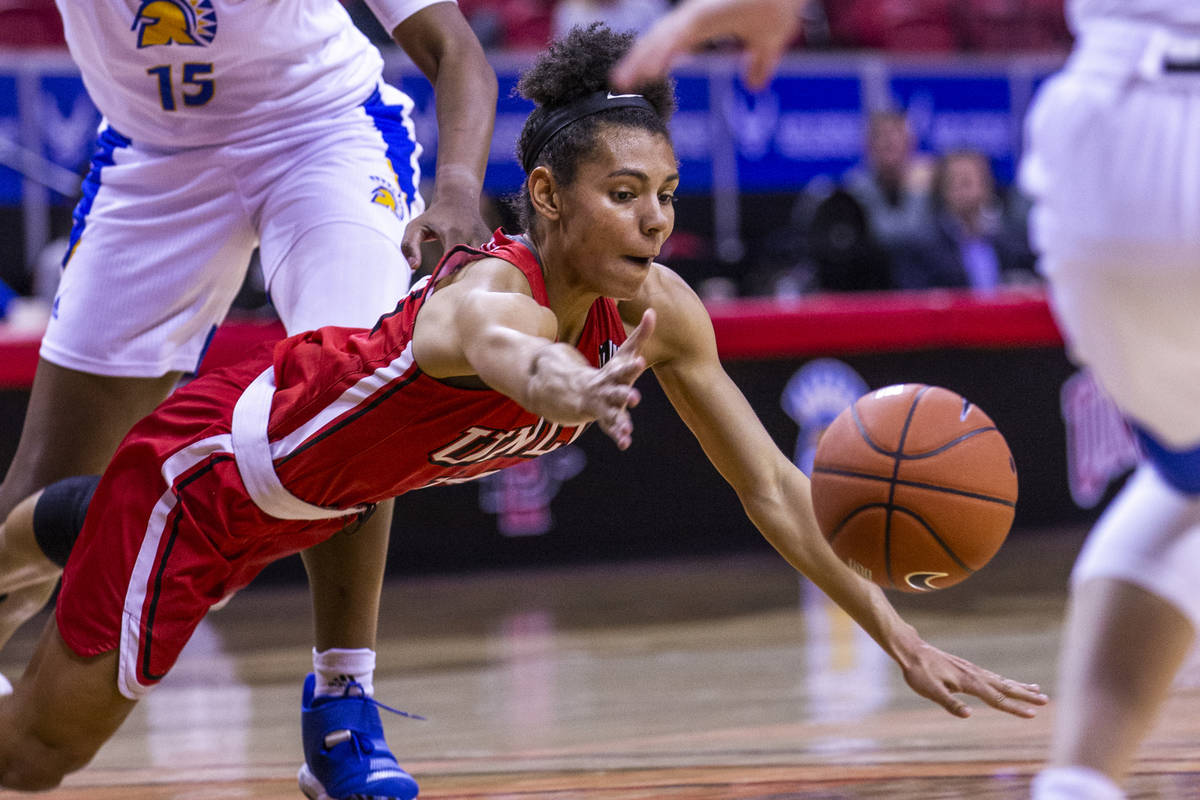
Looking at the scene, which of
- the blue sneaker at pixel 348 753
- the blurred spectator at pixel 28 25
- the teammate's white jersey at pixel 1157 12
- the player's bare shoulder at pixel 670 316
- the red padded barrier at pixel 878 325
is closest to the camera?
the teammate's white jersey at pixel 1157 12

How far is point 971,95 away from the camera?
1009 cm

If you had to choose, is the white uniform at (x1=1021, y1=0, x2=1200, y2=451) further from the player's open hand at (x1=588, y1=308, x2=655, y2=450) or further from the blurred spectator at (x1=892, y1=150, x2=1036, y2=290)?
the blurred spectator at (x1=892, y1=150, x2=1036, y2=290)

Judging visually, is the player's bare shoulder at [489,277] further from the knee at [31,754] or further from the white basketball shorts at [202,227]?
the knee at [31,754]

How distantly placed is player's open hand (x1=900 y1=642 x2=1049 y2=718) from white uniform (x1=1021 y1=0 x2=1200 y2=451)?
2.68 feet

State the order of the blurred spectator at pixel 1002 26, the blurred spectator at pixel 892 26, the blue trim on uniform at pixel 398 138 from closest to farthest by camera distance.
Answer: the blue trim on uniform at pixel 398 138 → the blurred spectator at pixel 892 26 → the blurred spectator at pixel 1002 26

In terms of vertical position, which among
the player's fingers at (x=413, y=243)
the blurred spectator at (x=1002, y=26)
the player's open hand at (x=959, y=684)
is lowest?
the blurred spectator at (x=1002, y=26)

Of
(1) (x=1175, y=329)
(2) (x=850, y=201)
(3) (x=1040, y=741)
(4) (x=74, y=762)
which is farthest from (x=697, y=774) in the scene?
(2) (x=850, y=201)

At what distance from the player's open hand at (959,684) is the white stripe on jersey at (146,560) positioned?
1.25 m

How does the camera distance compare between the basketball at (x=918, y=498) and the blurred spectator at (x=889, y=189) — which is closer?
the basketball at (x=918, y=498)

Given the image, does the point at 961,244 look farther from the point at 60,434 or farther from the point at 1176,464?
the point at 1176,464

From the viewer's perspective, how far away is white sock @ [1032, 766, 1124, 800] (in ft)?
5.58

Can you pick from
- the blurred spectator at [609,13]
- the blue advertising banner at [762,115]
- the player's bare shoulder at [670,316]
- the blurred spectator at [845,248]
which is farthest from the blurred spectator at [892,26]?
the player's bare shoulder at [670,316]

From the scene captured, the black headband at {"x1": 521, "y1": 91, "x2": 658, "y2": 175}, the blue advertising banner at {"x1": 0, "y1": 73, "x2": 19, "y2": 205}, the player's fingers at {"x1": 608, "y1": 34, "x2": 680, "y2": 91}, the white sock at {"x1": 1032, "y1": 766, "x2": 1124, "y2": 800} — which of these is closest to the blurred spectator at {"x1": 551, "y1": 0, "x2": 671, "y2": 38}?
the blue advertising banner at {"x1": 0, "y1": 73, "x2": 19, "y2": 205}

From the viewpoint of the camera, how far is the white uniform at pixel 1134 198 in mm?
1660
